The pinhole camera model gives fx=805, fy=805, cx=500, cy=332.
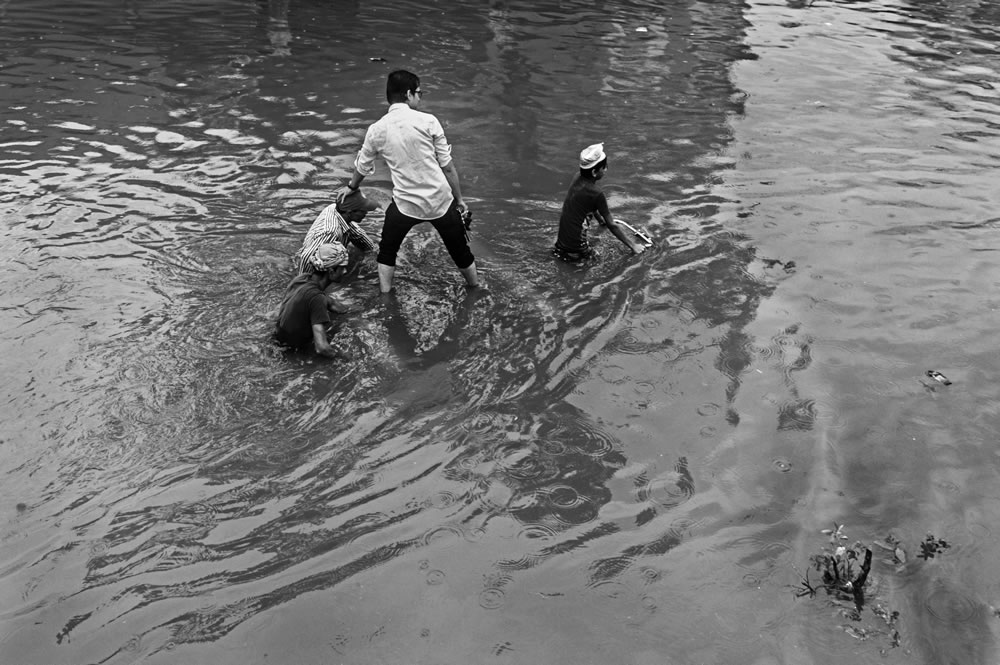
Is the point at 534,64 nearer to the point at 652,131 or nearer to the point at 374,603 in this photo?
the point at 652,131

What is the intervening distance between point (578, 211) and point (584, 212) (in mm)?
56

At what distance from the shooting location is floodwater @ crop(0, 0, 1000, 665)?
4.12 m

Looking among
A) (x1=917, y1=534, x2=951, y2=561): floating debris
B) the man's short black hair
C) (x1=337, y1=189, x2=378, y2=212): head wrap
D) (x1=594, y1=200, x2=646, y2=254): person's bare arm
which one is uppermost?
the man's short black hair

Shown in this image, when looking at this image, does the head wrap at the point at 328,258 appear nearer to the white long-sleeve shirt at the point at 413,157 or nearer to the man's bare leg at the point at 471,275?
the white long-sleeve shirt at the point at 413,157

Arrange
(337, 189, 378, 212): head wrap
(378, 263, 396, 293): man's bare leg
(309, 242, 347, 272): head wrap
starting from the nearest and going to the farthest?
(309, 242, 347, 272): head wrap
(378, 263, 396, 293): man's bare leg
(337, 189, 378, 212): head wrap

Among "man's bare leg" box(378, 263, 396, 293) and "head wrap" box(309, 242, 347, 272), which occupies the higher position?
"head wrap" box(309, 242, 347, 272)

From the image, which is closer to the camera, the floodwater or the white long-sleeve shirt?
the floodwater

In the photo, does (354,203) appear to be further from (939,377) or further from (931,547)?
(931,547)

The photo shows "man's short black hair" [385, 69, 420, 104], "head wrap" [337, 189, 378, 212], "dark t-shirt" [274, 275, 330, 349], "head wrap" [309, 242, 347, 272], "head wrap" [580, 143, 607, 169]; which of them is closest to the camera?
"dark t-shirt" [274, 275, 330, 349]

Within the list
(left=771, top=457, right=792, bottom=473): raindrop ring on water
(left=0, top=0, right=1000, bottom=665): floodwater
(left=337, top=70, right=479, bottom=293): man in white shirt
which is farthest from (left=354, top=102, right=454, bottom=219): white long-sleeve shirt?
(left=771, top=457, right=792, bottom=473): raindrop ring on water

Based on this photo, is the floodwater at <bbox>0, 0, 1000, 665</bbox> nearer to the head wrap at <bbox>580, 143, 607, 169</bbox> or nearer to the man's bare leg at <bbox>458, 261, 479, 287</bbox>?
the man's bare leg at <bbox>458, 261, 479, 287</bbox>

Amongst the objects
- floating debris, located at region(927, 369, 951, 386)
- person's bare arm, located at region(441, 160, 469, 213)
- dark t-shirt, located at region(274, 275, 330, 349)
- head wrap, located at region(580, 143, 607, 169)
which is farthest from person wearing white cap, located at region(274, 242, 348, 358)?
floating debris, located at region(927, 369, 951, 386)

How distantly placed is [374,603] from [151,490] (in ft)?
5.35

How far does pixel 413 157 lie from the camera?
21.1ft
